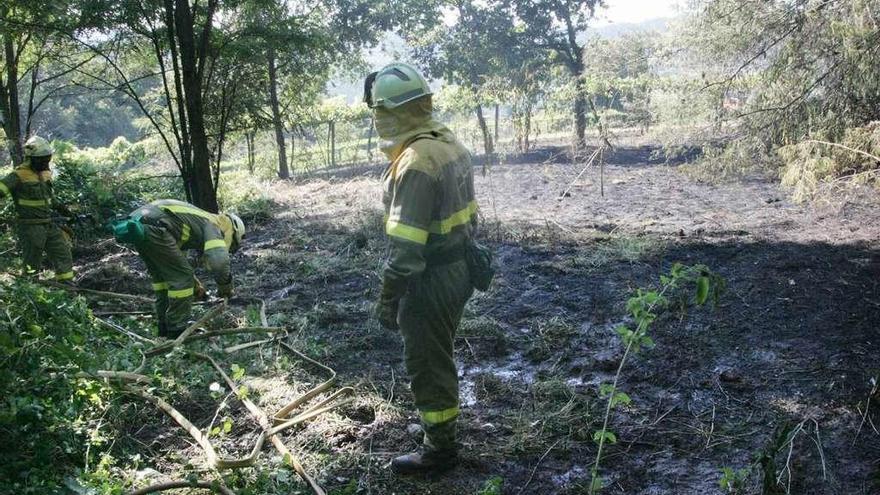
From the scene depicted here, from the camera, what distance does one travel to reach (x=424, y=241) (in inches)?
115

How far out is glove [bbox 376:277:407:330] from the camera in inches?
118

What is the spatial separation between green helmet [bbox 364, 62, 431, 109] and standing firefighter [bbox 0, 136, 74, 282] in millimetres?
5599

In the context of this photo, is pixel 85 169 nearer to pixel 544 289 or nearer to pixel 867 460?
pixel 544 289

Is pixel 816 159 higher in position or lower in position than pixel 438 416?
higher

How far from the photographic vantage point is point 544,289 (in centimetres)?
648

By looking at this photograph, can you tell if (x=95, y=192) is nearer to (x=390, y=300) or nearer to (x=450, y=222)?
(x=390, y=300)

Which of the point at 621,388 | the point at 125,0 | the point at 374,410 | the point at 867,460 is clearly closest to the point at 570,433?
the point at 621,388

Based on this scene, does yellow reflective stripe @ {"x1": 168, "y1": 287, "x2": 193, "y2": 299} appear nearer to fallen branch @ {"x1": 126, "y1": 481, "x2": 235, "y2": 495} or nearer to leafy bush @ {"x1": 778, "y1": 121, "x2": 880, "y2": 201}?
fallen branch @ {"x1": 126, "y1": 481, "x2": 235, "y2": 495}

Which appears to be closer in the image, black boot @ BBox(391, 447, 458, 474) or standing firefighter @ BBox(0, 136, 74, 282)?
black boot @ BBox(391, 447, 458, 474)

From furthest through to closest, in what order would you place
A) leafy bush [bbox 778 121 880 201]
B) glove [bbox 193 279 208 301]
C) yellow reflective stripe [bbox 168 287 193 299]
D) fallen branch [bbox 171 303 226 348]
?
1. leafy bush [bbox 778 121 880 201]
2. glove [bbox 193 279 208 301]
3. yellow reflective stripe [bbox 168 287 193 299]
4. fallen branch [bbox 171 303 226 348]

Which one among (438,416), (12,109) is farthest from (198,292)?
(12,109)

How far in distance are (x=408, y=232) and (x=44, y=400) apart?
211 cm

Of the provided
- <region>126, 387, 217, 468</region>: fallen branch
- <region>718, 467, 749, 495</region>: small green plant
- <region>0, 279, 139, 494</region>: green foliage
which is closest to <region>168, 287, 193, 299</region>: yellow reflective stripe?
<region>0, 279, 139, 494</region>: green foliage

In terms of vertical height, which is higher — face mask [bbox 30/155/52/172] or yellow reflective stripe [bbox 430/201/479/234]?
face mask [bbox 30/155/52/172]
